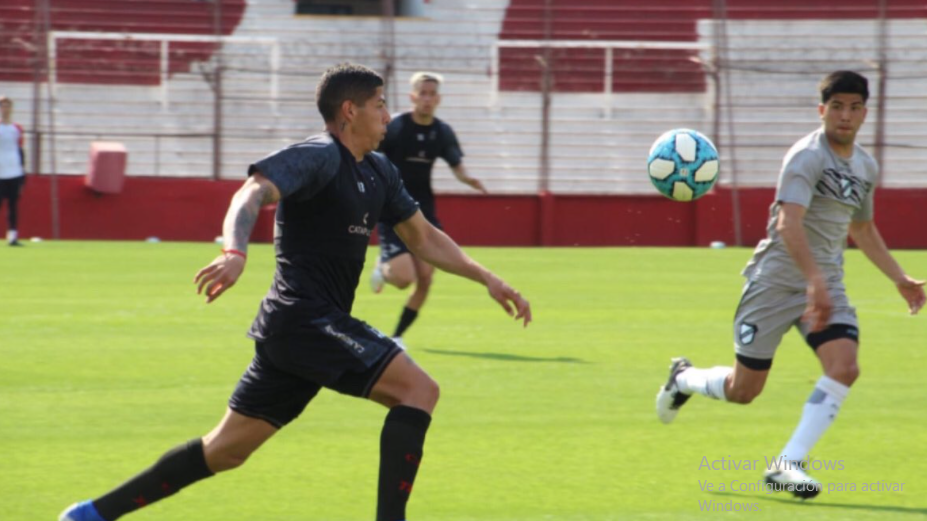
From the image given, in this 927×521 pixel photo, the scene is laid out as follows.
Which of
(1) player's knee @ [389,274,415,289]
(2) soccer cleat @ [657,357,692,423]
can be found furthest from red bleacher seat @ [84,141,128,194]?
(2) soccer cleat @ [657,357,692,423]

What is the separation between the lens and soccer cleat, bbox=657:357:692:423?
8141 mm

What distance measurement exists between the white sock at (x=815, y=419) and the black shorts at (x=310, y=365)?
2248 mm

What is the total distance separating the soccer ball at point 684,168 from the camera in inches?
335

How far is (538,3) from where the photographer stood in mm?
31734

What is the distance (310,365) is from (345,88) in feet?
3.60

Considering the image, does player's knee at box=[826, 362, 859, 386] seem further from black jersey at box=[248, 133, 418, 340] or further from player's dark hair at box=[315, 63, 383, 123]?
player's dark hair at box=[315, 63, 383, 123]

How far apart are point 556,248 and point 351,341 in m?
20.5

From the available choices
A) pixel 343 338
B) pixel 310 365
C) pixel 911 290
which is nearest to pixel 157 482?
pixel 310 365

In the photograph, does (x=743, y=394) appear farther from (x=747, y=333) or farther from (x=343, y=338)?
(x=343, y=338)

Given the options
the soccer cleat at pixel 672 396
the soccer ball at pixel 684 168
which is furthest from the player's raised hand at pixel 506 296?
the soccer ball at pixel 684 168

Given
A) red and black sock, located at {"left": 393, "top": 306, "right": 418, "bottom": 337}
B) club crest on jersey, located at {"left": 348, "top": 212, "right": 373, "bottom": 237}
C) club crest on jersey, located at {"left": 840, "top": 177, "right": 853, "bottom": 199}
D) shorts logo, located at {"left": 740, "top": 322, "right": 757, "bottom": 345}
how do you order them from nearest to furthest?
club crest on jersey, located at {"left": 348, "top": 212, "right": 373, "bottom": 237}, club crest on jersey, located at {"left": 840, "top": 177, "right": 853, "bottom": 199}, shorts logo, located at {"left": 740, "top": 322, "right": 757, "bottom": 345}, red and black sock, located at {"left": 393, "top": 306, "right": 418, "bottom": 337}

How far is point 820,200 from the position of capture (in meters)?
7.00

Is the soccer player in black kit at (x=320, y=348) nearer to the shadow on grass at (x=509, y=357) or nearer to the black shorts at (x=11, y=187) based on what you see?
the shadow on grass at (x=509, y=357)

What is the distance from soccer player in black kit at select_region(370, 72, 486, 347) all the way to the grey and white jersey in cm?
497
